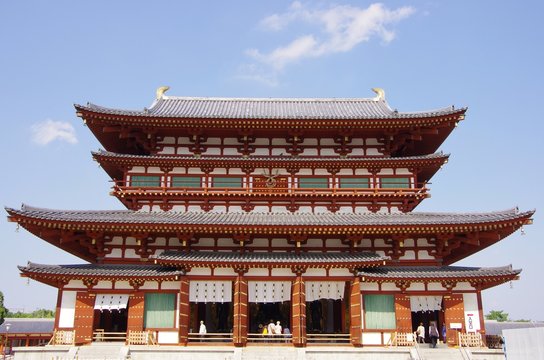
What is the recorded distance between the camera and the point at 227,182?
89.2 ft

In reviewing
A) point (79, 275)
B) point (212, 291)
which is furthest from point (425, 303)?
point (79, 275)

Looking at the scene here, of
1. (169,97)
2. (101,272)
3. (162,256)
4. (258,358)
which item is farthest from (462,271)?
(169,97)

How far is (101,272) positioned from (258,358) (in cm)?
839

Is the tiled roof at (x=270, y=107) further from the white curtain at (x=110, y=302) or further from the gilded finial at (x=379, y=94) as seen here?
the white curtain at (x=110, y=302)

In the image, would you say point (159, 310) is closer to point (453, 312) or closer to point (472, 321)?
point (453, 312)

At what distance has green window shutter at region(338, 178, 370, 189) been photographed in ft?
89.3

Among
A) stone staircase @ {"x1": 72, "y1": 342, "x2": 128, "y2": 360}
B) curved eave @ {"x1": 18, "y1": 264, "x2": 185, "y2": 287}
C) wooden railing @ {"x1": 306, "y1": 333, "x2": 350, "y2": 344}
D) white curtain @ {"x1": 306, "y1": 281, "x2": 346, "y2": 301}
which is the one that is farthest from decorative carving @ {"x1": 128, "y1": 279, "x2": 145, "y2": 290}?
wooden railing @ {"x1": 306, "y1": 333, "x2": 350, "y2": 344}

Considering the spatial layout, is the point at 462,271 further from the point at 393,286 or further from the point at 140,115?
the point at 140,115

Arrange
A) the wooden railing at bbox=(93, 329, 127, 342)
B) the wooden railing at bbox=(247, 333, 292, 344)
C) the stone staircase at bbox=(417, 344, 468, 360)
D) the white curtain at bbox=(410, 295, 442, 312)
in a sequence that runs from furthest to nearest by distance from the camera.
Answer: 1. the white curtain at bbox=(410, 295, 442, 312)
2. the wooden railing at bbox=(247, 333, 292, 344)
3. the wooden railing at bbox=(93, 329, 127, 342)
4. the stone staircase at bbox=(417, 344, 468, 360)

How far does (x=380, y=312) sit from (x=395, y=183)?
7.84m

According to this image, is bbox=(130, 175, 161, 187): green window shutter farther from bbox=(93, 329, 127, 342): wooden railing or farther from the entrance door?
the entrance door

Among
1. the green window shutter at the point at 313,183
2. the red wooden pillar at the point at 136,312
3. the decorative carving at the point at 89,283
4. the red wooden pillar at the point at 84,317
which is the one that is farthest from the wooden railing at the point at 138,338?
the green window shutter at the point at 313,183

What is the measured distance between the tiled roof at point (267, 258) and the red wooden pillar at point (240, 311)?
1.03m

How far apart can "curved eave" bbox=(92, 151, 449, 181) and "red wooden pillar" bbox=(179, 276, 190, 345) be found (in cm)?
711
